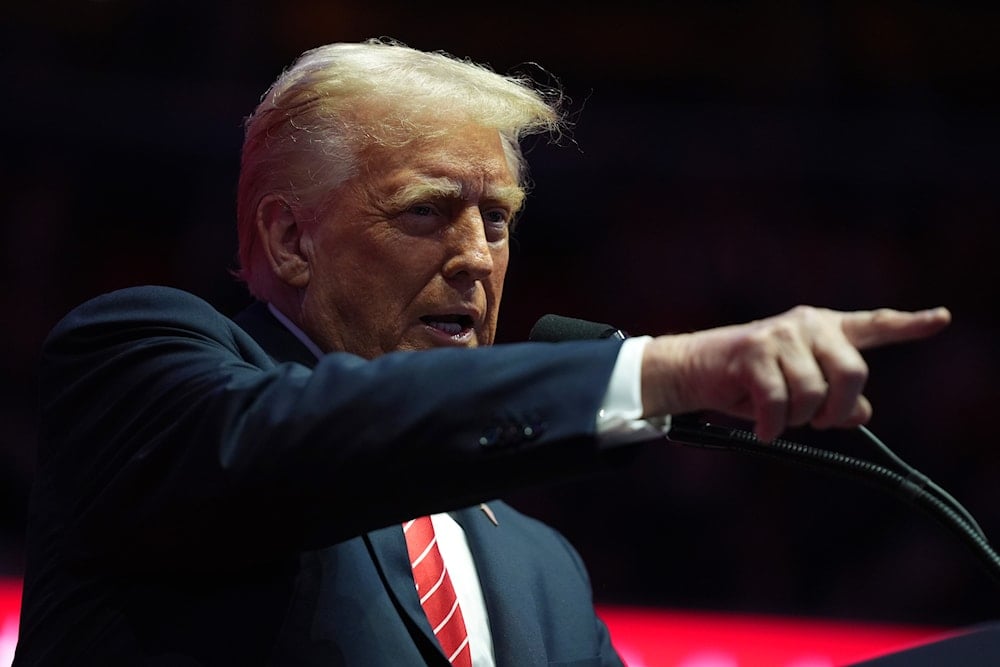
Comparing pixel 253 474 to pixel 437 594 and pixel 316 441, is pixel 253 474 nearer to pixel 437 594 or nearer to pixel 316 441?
pixel 316 441

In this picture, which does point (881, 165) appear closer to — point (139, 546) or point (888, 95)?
point (888, 95)

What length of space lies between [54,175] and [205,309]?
10.9 feet

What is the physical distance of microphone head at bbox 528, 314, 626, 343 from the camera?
4.20 ft

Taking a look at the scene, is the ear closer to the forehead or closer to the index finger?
the forehead

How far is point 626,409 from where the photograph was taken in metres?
0.99

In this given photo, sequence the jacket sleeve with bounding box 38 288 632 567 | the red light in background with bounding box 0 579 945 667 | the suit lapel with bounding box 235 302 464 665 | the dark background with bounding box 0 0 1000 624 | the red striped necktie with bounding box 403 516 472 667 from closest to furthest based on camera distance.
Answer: the jacket sleeve with bounding box 38 288 632 567
the suit lapel with bounding box 235 302 464 665
the red striped necktie with bounding box 403 516 472 667
the red light in background with bounding box 0 579 945 667
the dark background with bounding box 0 0 1000 624

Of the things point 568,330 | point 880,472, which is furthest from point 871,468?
point 568,330

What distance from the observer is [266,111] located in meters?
1.73

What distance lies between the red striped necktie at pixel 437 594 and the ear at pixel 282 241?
38 centimetres

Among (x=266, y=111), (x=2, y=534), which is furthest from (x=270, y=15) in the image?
(x=266, y=111)

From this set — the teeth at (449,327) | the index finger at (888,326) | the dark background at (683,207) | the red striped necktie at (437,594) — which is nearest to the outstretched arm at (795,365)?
the index finger at (888,326)

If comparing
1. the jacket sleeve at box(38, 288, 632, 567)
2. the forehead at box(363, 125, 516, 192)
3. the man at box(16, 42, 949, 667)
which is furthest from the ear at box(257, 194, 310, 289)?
the jacket sleeve at box(38, 288, 632, 567)

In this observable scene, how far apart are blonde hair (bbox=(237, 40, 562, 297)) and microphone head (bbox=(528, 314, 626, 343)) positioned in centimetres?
39

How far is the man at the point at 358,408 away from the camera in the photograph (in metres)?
0.99
